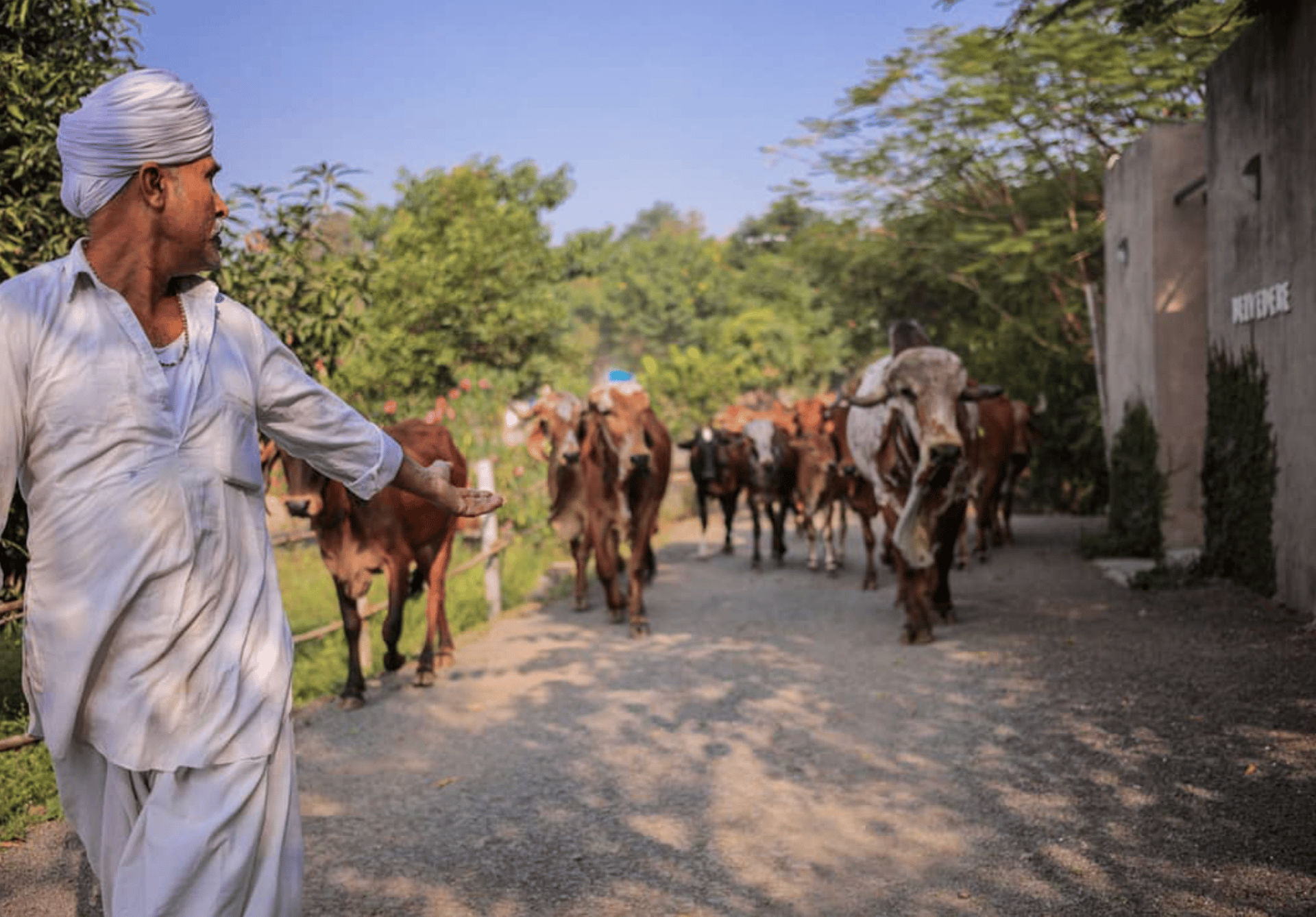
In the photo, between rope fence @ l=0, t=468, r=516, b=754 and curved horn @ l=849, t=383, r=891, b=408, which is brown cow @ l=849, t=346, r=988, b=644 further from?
rope fence @ l=0, t=468, r=516, b=754

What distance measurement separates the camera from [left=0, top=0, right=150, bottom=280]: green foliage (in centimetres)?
630

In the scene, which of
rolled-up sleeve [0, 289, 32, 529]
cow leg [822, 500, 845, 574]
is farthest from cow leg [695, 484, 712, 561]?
rolled-up sleeve [0, 289, 32, 529]

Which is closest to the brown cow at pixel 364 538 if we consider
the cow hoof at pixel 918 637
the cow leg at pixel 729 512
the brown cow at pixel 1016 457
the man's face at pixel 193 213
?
the cow hoof at pixel 918 637

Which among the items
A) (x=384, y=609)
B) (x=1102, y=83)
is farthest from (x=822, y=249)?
(x=384, y=609)

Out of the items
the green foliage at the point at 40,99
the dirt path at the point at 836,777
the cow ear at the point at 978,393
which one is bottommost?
the dirt path at the point at 836,777

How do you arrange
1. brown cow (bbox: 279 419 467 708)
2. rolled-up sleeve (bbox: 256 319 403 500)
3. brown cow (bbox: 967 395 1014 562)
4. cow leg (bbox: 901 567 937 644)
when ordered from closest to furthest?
1. rolled-up sleeve (bbox: 256 319 403 500)
2. brown cow (bbox: 279 419 467 708)
3. cow leg (bbox: 901 567 937 644)
4. brown cow (bbox: 967 395 1014 562)

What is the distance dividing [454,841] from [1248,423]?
730cm

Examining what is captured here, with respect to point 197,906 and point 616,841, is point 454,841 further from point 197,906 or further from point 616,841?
point 197,906

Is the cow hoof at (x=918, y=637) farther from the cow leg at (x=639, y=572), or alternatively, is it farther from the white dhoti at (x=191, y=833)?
the white dhoti at (x=191, y=833)

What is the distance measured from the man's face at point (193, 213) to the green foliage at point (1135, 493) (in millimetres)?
11053

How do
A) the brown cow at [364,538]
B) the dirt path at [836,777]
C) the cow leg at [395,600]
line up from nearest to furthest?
1. the dirt path at [836,777]
2. the brown cow at [364,538]
3. the cow leg at [395,600]

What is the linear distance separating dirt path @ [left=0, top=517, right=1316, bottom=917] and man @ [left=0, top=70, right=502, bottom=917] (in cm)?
209

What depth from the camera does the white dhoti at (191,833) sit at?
265 cm

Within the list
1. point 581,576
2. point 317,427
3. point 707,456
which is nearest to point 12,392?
point 317,427
